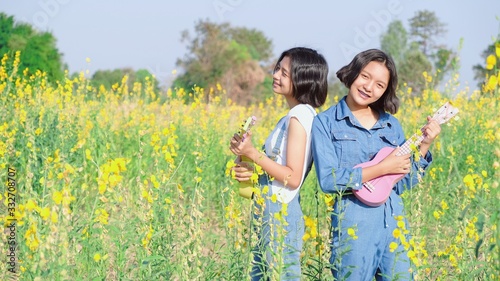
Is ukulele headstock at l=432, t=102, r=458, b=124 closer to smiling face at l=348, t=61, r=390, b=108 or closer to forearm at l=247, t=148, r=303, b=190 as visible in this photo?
smiling face at l=348, t=61, r=390, b=108

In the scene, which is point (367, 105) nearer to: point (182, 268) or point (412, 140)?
point (412, 140)

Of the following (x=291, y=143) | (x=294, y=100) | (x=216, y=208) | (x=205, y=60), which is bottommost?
(x=216, y=208)

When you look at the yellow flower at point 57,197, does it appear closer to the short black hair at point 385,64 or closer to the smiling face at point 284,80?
the smiling face at point 284,80

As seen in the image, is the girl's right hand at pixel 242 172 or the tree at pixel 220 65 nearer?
the girl's right hand at pixel 242 172

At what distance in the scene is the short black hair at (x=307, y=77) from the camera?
9.11ft

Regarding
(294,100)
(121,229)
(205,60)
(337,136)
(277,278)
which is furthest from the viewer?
(205,60)

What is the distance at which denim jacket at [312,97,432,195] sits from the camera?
2.52 meters

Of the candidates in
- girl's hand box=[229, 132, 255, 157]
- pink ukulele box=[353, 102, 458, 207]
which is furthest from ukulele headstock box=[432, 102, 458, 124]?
girl's hand box=[229, 132, 255, 157]

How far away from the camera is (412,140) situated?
8.11 ft

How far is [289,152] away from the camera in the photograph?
8.57 ft

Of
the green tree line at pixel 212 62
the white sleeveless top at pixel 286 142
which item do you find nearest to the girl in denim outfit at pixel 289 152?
the white sleeveless top at pixel 286 142

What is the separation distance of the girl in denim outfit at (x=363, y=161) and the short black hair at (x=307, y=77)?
11 cm

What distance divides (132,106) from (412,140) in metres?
5.74

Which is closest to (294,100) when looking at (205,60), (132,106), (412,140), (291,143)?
(291,143)
